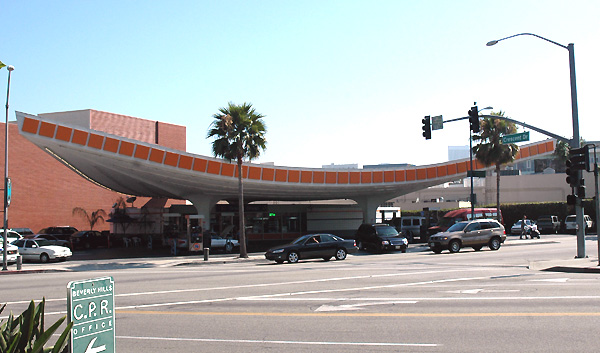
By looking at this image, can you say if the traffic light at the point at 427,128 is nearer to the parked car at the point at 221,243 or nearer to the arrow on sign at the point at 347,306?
the arrow on sign at the point at 347,306

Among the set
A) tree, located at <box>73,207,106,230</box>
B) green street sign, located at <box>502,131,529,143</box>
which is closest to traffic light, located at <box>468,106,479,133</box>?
green street sign, located at <box>502,131,529,143</box>

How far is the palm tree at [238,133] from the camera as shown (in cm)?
3222

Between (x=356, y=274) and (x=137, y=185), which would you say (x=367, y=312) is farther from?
(x=137, y=185)

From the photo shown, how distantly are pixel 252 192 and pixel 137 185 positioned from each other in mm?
9296

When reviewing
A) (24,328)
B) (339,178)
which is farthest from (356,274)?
(339,178)

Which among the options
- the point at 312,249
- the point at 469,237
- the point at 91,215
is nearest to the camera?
the point at 312,249

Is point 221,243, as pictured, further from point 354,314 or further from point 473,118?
point 354,314

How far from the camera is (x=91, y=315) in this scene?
15.6 ft

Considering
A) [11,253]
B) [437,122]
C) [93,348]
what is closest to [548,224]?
[437,122]

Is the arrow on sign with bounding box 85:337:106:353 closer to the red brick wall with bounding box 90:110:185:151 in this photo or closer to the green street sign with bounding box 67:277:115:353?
the green street sign with bounding box 67:277:115:353

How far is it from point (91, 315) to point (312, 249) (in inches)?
893

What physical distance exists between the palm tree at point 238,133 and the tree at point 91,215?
29.5 m

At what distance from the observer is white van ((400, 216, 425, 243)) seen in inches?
1736

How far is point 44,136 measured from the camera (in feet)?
102
